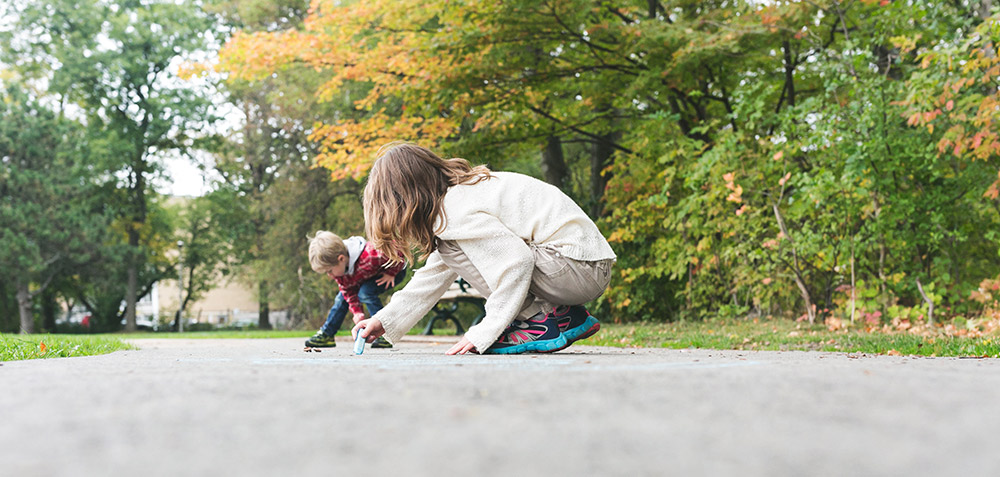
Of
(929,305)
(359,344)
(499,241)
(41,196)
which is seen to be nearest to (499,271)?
(499,241)

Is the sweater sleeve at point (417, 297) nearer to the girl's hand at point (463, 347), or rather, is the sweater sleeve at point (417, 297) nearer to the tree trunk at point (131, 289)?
the girl's hand at point (463, 347)

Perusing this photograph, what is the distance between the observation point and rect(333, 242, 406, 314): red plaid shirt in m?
5.50

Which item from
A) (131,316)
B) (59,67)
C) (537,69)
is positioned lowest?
(131,316)

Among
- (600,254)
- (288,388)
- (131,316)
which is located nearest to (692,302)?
(600,254)

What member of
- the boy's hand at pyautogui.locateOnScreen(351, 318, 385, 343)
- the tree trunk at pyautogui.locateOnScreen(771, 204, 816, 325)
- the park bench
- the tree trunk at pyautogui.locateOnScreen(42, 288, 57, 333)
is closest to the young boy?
the boy's hand at pyautogui.locateOnScreen(351, 318, 385, 343)

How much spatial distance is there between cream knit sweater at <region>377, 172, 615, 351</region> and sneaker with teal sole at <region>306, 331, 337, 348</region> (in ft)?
5.51

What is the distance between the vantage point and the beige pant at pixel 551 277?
3.59m

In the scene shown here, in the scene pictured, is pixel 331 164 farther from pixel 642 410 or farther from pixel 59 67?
pixel 59 67

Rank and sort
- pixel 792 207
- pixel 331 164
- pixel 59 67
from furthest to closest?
1. pixel 59 67
2. pixel 331 164
3. pixel 792 207

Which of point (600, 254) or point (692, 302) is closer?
point (600, 254)

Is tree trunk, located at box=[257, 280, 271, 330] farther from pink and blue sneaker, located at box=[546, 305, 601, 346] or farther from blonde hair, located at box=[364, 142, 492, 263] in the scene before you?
pink and blue sneaker, located at box=[546, 305, 601, 346]

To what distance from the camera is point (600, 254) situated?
3.74 m

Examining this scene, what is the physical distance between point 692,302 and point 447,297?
3.39m

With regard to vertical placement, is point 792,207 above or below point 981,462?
above
